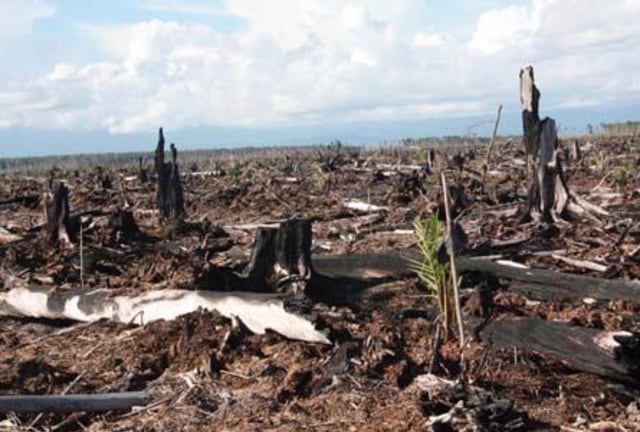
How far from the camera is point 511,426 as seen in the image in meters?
4.59

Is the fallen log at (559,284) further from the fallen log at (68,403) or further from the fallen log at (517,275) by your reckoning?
the fallen log at (68,403)

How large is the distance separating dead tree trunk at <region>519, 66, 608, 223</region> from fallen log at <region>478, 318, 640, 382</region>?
5.35 m

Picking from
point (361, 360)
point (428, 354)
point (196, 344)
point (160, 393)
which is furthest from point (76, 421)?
point (428, 354)

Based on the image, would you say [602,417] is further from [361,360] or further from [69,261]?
[69,261]

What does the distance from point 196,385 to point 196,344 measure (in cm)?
72

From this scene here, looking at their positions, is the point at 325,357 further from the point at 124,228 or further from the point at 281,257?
the point at 124,228

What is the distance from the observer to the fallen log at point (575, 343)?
5129 millimetres

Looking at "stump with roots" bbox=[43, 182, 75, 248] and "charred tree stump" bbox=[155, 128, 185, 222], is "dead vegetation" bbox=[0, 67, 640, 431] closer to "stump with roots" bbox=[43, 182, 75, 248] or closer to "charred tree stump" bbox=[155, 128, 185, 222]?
"stump with roots" bbox=[43, 182, 75, 248]

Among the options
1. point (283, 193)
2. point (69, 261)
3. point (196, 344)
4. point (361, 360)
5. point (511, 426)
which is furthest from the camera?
point (283, 193)

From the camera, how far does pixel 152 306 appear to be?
7590 millimetres

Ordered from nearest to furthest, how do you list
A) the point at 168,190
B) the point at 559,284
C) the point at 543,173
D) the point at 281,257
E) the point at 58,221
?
the point at 559,284 → the point at 281,257 → the point at 543,173 → the point at 58,221 → the point at 168,190

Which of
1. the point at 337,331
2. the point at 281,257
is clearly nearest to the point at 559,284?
the point at 337,331

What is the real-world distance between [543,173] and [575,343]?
19.5 ft

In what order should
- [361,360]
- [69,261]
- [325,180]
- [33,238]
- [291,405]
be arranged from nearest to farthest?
[291,405], [361,360], [69,261], [33,238], [325,180]
